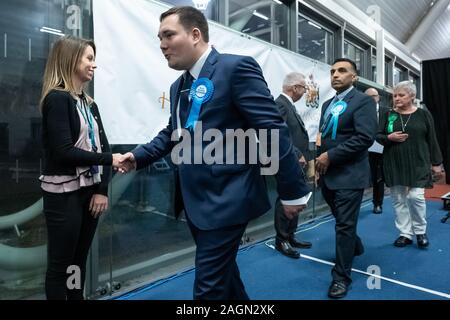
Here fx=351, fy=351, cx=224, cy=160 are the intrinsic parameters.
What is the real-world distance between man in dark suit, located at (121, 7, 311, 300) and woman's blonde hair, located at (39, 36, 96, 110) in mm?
477

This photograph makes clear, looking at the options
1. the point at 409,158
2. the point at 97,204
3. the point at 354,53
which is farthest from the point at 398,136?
the point at 354,53

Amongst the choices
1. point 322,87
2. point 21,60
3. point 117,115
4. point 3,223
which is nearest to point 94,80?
point 117,115

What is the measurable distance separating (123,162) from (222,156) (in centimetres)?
52

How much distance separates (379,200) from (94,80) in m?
4.01

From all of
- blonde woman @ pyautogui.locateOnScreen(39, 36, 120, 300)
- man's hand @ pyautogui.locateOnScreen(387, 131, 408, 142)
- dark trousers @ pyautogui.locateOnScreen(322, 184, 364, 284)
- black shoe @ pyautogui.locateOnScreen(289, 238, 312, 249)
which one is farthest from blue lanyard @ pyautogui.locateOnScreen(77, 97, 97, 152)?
man's hand @ pyautogui.locateOnScreen(387, 131, 408, 142)

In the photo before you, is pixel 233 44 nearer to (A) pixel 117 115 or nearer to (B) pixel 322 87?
(A) pixel 117 115

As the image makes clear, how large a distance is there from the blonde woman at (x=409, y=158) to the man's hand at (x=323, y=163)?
1.23 meters

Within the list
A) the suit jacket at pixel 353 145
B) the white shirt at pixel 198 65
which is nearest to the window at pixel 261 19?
the suit jacket at pixel 353 145

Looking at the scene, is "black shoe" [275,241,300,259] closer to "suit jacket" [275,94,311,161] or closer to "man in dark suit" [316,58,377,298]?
"man in dark suit" [316,58,377,298]

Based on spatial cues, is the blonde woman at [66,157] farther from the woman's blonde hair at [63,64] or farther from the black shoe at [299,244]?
the black shoe at [299,244]

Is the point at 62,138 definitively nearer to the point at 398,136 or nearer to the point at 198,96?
the point at 198,96

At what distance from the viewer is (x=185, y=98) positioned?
4.38ft

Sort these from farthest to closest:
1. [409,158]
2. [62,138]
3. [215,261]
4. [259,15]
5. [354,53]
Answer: [354,53], [259,15], [409,158], [62,138], [215,261]

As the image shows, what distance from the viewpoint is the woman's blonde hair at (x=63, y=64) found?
4.93ft
